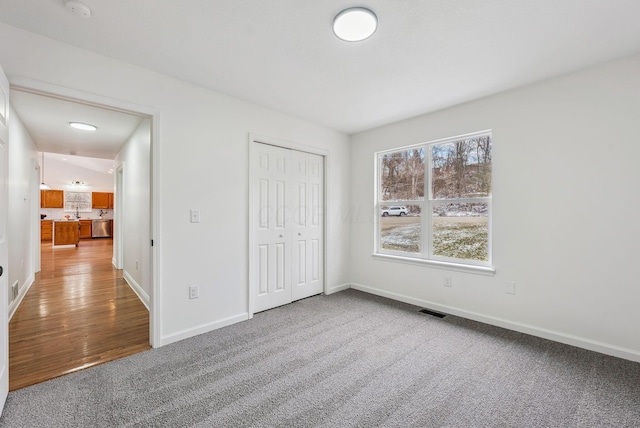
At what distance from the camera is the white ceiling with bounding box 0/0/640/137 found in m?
1.71

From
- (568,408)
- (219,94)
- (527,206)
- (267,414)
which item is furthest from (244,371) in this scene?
(527,206)

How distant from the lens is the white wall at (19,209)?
10.6ft

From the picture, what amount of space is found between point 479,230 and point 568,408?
5.83ft

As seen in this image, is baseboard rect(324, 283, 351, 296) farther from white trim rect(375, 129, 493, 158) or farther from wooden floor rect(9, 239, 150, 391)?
wooden floor rect(9, 239, 150, 391)

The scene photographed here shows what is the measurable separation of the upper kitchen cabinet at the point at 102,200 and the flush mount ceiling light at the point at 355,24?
13.2 meters

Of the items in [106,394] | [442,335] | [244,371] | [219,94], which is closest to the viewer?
[106,394]

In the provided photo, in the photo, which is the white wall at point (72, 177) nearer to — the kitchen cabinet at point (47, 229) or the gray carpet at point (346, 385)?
the kitchen cabinet at point (47, 229)

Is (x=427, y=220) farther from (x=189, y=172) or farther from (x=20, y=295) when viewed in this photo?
(x=20, y=295)

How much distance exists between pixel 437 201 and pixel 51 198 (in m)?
13.3

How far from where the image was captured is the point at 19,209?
11.9 ft

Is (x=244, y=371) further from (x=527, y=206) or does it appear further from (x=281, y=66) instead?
(x=527, y=206)

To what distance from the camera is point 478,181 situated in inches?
124

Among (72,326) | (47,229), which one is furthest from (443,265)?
(47,229)

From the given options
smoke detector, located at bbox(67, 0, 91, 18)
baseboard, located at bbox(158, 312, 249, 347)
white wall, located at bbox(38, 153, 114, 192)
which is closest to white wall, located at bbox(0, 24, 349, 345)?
baseboard, located at bbox(158, 312, 249, 347)
